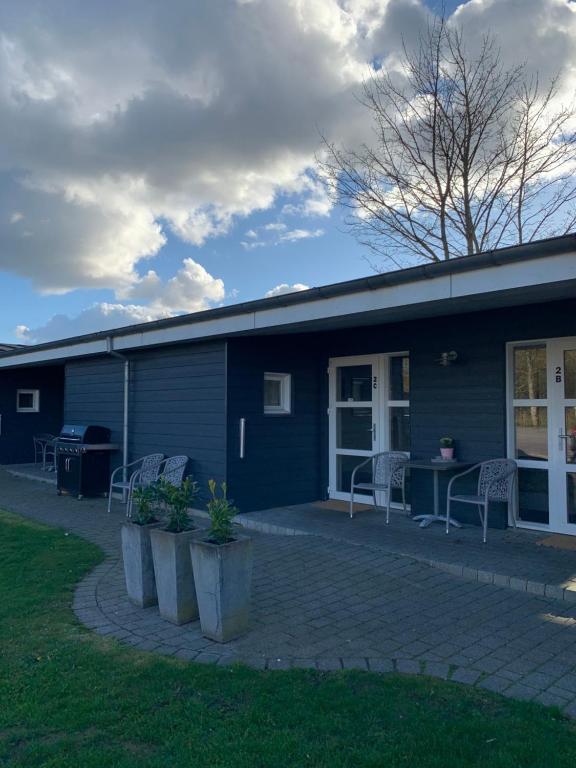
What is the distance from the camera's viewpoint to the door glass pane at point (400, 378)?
7336 millimetres

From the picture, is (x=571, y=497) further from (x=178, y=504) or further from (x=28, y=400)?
(x=28, y=400)

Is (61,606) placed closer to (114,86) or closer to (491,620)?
(491,620)

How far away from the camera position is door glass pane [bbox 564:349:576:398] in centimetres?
579

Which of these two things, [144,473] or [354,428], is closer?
[354,428]

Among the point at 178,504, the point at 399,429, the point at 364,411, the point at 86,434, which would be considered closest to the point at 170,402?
the point at 86,434

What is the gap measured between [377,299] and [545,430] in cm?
229

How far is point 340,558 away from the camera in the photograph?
17.7ft

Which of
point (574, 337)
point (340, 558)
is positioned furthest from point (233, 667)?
point (574, 337)

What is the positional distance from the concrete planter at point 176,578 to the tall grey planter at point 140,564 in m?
0.24

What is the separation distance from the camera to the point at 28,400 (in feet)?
48.3

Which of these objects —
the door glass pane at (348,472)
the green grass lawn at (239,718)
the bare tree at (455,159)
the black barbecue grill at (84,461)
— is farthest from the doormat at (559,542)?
the bare tree at (455,159)

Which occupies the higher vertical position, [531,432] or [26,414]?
[26,414]

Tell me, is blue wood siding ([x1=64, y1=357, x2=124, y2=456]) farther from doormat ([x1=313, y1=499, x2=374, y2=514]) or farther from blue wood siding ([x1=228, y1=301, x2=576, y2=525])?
doormat ([x1=313, y1=499, x2=374, y2=514])

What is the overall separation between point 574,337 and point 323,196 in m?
8.71
